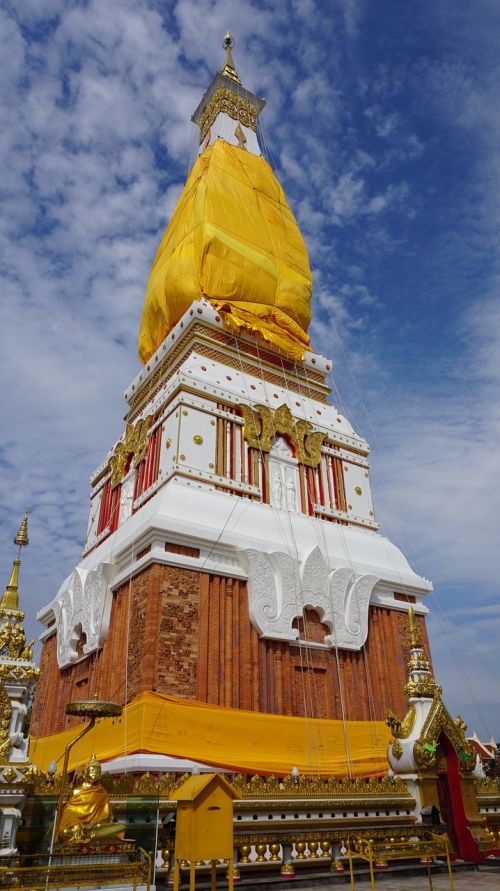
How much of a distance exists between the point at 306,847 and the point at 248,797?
1.18 metres

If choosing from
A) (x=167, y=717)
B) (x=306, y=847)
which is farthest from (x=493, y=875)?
(x=167, y=717)

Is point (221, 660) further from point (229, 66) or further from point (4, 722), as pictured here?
point (229, 66)

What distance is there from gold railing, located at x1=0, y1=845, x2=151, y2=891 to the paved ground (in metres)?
3.28

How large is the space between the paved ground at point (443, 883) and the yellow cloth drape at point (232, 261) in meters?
14.2

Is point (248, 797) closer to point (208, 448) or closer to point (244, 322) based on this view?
point (208, 448)

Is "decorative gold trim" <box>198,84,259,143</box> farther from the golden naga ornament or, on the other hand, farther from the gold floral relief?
the golden naga ornament

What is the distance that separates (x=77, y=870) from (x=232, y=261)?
56.0 feet

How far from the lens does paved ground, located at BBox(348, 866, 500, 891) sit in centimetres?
804

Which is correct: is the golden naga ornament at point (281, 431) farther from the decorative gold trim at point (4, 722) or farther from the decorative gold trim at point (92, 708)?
the decorative gold trim at point (4, 722)

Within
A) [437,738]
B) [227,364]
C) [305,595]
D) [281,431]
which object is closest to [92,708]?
[437,738]

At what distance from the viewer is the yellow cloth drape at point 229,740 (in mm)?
11117

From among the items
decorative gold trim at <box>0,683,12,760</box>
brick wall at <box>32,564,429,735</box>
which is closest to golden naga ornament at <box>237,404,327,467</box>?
brick wall at <box>32,564,429,735</box>

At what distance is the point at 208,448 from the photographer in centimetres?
1625

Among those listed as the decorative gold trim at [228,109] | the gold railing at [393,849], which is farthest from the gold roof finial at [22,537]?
the decorative gold trim at [228,109]
